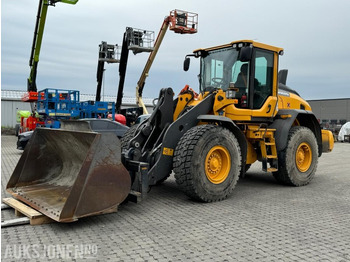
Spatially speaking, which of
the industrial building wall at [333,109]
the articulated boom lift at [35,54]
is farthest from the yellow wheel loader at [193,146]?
the industrial building wall at [333,109]

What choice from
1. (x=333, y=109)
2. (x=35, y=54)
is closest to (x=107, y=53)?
(x=35, y=54)

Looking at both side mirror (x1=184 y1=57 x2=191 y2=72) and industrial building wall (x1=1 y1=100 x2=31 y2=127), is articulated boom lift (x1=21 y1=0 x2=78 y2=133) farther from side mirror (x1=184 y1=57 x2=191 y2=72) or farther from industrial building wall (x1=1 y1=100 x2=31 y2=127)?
side mirror (x1=184 y1=57 x2=191 y2=72)

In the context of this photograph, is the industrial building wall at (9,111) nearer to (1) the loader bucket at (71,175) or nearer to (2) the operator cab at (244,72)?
(1) the loader bucket at (71,175)

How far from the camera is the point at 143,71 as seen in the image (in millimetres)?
20578

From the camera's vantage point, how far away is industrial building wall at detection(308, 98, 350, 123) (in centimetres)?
3522

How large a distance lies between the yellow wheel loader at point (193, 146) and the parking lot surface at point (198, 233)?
30 cm

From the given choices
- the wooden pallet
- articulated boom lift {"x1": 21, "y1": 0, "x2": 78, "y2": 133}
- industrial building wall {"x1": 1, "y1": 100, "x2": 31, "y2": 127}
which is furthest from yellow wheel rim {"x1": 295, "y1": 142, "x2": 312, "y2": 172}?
industrial building wall {"x1": 1, "y1": 100, "x2": 31, "y2": 127}

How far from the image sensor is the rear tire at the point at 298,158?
6973 mm

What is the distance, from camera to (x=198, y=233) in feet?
13.6

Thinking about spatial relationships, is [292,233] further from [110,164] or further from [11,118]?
[11,118]

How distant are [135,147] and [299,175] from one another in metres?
3.70

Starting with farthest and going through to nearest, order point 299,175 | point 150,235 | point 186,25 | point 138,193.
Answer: point 186,25
point 299,175
point 138,193
point 150,235

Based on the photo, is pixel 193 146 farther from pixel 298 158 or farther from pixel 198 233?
pixel 298 158

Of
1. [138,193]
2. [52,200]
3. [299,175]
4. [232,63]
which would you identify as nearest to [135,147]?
[138,193]
